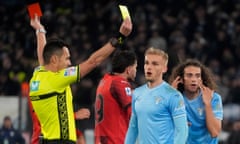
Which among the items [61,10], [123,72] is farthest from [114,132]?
[61,10]

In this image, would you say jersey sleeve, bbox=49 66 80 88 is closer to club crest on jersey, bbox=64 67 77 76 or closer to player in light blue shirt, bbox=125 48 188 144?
club crest on jersey, bbox=64 67 77 76

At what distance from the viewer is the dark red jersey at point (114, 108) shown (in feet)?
33.0

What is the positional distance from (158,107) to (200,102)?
2.44 ft

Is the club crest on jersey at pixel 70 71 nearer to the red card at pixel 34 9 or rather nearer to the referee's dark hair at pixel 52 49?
the referee's dark hair at pixel 52 49

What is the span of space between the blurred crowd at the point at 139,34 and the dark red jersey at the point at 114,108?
28.1ft

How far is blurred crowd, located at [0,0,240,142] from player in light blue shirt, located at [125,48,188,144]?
Result: 10.2 meters

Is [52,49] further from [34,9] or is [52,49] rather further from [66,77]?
[34,9]

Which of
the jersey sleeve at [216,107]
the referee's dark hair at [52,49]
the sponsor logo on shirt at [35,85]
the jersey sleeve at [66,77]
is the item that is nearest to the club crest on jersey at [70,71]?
the jersey sleeve at [66,77]

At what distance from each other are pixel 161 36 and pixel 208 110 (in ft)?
44.4

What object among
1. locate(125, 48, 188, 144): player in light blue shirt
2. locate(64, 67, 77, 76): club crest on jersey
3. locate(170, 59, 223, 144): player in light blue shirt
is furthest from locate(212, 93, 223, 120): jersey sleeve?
locate(64, 67, 77, 76): club crest on jersey

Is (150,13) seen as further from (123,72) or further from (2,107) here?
(123,72)

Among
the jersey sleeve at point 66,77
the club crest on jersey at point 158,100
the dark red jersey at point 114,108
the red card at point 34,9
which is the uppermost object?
the red card at point 34,9

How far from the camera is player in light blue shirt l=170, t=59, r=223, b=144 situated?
8.88 m

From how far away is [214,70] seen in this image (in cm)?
2083
